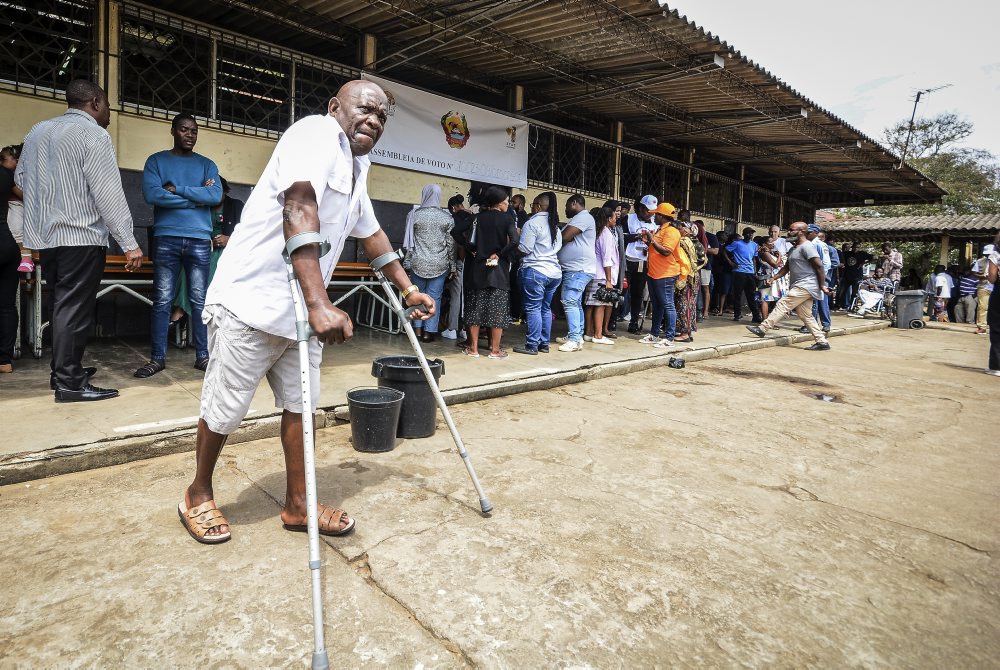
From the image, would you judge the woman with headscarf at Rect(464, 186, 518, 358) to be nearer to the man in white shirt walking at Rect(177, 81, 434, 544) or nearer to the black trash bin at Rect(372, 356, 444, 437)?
the black trash bin at Rect(372, 356, 444, 437)

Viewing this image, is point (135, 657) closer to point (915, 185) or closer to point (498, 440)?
point (498, 440)

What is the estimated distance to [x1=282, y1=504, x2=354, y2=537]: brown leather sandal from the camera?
7.97ft

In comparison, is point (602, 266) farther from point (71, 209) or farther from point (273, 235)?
point (273, 235)

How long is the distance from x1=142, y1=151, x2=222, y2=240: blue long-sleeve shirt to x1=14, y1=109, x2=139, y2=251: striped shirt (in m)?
0.65

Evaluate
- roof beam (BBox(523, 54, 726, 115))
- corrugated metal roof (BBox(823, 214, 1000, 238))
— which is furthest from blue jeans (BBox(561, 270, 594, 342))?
corrugated metal roof (BBox(823, 214, 1000, 238))

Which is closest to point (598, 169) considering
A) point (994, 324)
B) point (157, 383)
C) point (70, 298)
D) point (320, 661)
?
point (994, 324)

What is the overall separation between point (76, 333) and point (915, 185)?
1813cm

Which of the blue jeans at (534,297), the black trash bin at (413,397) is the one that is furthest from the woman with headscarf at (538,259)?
the black trash bin at (413,397)

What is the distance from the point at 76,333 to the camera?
3.78 metres

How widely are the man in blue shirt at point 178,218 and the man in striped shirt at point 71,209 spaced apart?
615mm

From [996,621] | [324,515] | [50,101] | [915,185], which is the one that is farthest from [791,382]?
[915,185]

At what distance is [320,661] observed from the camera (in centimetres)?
162

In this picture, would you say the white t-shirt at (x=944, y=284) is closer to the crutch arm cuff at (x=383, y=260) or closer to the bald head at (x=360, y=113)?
the crutch arm cuff at (x=383, y=260)

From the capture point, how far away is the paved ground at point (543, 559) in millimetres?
1828
